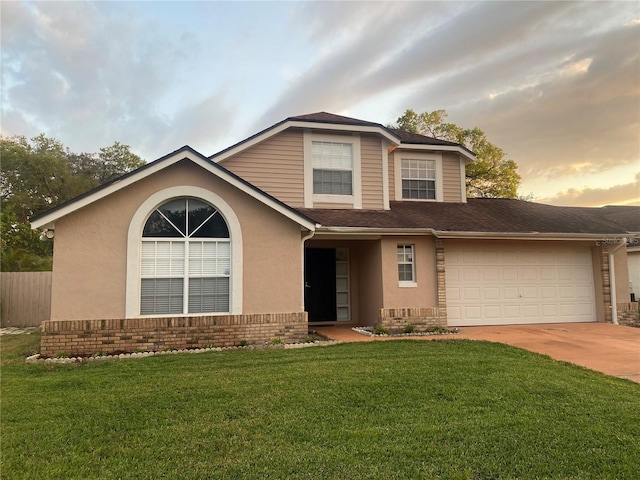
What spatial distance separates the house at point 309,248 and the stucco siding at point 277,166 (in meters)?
0.04

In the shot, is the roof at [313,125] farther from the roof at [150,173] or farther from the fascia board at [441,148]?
the roof at [150,173]

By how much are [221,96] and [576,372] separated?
1776 centimetres

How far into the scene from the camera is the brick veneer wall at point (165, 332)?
774cm

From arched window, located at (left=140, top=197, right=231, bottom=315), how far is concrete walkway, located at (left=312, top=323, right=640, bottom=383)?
10.9ft

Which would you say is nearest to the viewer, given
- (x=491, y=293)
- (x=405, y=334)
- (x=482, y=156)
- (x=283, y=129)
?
(x=405, y=334)

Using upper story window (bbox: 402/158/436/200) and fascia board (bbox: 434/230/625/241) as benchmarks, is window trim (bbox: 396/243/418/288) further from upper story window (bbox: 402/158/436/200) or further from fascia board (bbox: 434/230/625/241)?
upper story window (bbox: 402/158/436/200)

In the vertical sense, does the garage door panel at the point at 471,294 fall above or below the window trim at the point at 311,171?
below

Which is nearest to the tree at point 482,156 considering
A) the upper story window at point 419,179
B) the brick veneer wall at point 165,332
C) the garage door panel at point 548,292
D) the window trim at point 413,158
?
the window trim at point 413,158

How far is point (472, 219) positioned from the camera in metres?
12.0

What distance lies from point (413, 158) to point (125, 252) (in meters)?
9.88

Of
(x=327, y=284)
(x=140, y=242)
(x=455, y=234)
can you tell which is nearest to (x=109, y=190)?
(x=140, y=242)

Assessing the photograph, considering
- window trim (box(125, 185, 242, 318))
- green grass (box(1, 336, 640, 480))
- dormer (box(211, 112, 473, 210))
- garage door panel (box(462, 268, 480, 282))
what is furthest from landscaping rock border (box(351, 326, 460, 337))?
dormer (box(211, 112, 473, 210))

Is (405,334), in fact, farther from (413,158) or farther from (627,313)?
(627,313)

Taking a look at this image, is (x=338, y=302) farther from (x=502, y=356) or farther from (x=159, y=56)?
(x=159, y=56)
